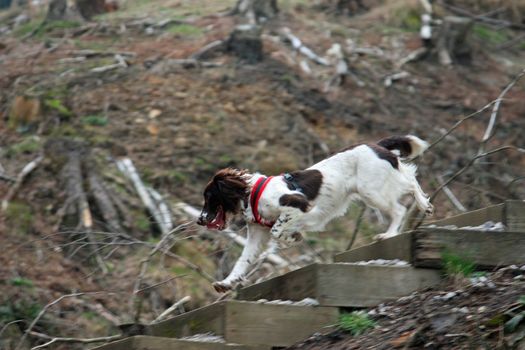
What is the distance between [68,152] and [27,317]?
4.08 metres

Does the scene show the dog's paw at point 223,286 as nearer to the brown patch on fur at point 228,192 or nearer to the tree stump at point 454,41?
the brown patch on fur at point 228,192

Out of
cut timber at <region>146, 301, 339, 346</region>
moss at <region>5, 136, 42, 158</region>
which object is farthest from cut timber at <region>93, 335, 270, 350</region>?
moss at <region>5, 136, 42, 158</region>

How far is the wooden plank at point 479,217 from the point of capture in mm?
7598

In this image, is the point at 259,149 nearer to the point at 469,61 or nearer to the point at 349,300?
the point at 469,61

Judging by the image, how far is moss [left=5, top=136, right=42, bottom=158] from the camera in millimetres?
15534

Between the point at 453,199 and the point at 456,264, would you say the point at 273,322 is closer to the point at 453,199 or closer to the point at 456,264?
the point at 456,264

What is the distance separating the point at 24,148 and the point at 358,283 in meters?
10.0

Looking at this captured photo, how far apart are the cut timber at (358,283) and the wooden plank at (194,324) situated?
1.98 ft

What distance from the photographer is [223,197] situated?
7945mm

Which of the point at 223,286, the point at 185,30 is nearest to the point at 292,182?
the point at 223,286

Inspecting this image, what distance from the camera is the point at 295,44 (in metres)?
20.5

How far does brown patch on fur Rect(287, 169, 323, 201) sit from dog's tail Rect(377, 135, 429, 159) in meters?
0.86

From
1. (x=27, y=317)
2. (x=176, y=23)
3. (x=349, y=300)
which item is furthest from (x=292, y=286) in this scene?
(x=176, y=23)

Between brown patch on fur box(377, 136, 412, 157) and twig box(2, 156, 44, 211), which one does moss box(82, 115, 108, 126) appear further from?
brown patch on fur box(377, 136, 412, 157)
